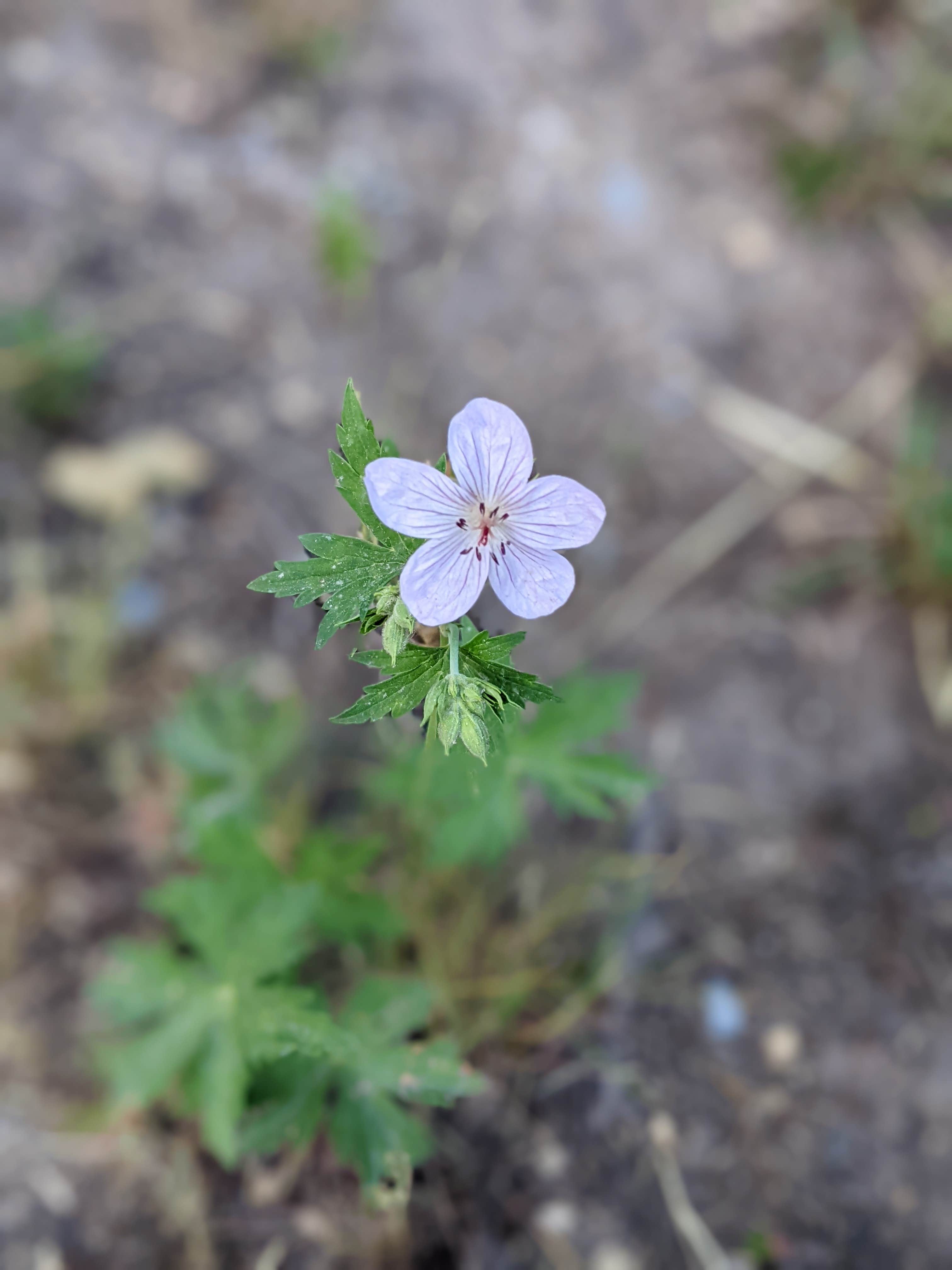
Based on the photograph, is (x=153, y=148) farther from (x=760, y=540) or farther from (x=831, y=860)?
(x=831, y=860)

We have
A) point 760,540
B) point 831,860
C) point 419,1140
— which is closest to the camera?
point 419,1140

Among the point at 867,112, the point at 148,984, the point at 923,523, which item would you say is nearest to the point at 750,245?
the point at 867,112

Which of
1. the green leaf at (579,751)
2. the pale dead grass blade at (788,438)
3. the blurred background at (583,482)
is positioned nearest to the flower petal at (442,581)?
the green leaf at (579,751)

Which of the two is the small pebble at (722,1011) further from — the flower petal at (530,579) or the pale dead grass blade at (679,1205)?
the flower petal at (530,579)

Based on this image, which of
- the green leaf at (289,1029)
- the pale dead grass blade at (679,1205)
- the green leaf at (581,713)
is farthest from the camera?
the pale dead grass blade at (679,1205)

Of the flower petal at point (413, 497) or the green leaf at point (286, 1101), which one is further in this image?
the green leaf at point (286, 1101)

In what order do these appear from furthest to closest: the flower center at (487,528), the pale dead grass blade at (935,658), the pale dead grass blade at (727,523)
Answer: the pale dead grass blade at (727,523), the pale dead grass blade at (935,658), the flower center at (487,528)

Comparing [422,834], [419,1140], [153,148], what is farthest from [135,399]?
[419,1140]

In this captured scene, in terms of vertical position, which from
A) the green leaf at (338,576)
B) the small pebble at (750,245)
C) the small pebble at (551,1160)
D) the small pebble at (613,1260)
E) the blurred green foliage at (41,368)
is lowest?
the small pebble at (613,1260)
